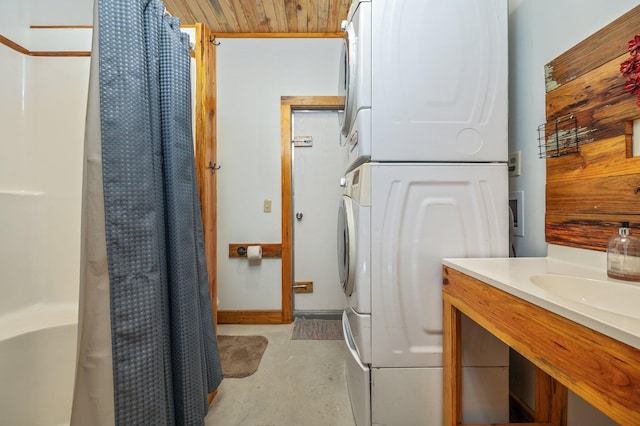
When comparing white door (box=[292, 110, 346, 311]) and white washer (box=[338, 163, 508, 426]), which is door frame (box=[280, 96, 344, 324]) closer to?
white door (box=[292, 110, 346, 311])

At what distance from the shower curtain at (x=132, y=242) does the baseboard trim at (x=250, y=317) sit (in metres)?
1.36

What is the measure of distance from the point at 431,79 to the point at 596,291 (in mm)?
932

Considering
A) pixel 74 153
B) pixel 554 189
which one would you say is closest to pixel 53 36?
pixel 74 153

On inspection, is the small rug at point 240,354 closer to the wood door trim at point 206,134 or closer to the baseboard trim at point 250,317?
the baseboard trim at point 250,317

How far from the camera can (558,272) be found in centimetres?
88

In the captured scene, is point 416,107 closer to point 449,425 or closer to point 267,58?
point 449,425

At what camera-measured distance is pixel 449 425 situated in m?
1.02

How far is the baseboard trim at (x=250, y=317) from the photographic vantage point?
2.42 meters

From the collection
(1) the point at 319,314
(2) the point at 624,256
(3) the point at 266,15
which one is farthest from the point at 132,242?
(3) the point at 266,15

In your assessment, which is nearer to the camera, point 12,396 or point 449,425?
point 449,425

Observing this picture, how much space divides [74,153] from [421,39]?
6.14 feet

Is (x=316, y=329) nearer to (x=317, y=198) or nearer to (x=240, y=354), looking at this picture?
(x=240, y=354)

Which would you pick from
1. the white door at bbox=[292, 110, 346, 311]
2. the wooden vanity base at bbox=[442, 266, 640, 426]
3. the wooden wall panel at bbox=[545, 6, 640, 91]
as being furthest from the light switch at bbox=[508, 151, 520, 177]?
the white door at bbox=[292, 110, 346, 311]

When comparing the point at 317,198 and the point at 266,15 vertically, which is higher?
the point at 266,15
